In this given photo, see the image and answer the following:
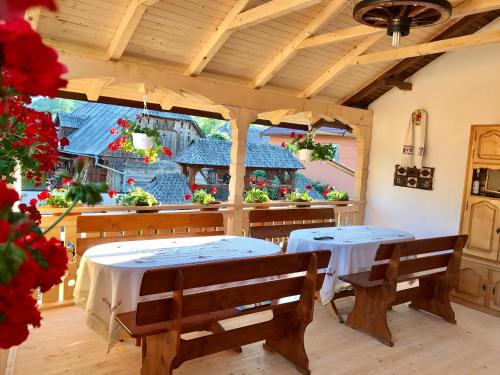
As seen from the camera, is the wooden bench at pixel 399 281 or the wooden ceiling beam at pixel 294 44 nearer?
the wooden bench at pixel 399 281

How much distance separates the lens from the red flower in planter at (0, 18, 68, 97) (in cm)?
54

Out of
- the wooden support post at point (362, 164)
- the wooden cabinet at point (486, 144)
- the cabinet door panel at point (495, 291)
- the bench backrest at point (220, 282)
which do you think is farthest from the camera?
the wooden support post at point (362, 164)

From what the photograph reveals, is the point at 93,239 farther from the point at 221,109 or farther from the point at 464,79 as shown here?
the point at 464,79

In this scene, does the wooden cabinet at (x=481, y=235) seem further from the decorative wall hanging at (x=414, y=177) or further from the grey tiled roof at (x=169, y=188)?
the grey tiled roof at (x=169, y=188)

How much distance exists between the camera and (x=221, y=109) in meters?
4.84

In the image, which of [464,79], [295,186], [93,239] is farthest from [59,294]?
[295,186]

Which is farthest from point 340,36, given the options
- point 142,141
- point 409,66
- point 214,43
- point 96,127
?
point 96,127

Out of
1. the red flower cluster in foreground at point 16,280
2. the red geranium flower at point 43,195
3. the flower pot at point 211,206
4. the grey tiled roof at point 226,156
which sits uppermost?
the grey tiled roof at point 226,156

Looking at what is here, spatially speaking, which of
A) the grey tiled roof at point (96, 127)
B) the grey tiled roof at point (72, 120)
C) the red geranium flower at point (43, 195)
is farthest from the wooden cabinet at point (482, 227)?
the grey tiled roof at point (72, 120)

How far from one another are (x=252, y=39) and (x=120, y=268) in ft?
9.28

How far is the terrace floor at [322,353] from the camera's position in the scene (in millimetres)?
2912

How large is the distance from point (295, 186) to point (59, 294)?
6.22 m

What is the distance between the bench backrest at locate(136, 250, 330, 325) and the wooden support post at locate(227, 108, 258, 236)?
2.06 m

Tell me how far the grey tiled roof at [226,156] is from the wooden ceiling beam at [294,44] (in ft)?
9.36
